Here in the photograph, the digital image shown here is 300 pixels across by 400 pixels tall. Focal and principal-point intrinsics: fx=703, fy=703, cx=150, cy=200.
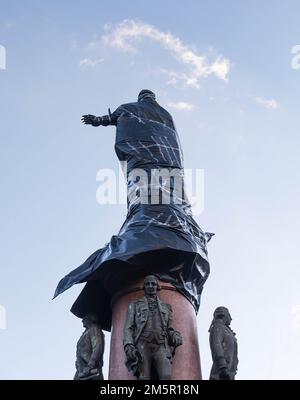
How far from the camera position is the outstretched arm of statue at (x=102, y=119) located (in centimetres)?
1764

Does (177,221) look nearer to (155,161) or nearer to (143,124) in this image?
(155,161)

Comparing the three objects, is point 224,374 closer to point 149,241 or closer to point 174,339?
point 174,339

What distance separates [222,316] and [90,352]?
240 centimetres

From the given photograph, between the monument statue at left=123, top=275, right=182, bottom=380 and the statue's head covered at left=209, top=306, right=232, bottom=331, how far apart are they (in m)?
0.97

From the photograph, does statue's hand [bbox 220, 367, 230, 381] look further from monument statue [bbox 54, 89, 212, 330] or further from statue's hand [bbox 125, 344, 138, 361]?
monument statue [bbox 54, 89, 212, 330]

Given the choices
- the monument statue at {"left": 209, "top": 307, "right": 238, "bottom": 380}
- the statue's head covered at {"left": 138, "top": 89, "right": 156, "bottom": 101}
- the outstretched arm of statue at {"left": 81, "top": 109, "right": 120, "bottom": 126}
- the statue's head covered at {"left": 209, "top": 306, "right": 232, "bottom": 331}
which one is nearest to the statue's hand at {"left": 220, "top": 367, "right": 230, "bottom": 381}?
the monument statue at {"left": 209, "top": 307, "right": 238, "bottom": 380}

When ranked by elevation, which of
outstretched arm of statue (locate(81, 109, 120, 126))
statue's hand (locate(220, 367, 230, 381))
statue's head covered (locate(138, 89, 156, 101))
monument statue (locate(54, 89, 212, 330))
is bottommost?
statue's hand (locate(220, 367, 230, 381))

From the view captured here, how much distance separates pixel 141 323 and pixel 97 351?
1263 millimetres

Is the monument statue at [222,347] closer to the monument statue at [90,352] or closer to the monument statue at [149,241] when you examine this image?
the monument statue at [149,241]

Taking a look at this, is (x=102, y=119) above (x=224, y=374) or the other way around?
above

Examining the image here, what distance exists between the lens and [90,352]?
1223 cm

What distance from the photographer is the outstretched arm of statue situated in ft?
57.9

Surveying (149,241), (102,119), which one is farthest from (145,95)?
(149,241)
